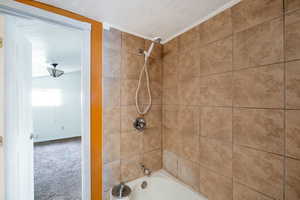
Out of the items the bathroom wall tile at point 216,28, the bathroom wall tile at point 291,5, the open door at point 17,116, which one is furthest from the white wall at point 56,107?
the bathroom wall tile at point 291,5

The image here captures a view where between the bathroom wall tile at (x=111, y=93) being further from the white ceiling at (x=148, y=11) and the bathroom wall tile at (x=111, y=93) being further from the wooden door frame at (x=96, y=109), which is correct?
the white ceiling at (x=148, y=11)

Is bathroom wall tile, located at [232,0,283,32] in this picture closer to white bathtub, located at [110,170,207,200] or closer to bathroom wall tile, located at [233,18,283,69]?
bathroom wall tile, located at [233,18,283,69]

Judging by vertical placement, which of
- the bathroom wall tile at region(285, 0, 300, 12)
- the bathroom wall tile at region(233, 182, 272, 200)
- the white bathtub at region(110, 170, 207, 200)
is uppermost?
the bathroom wall tile at region(285, 0, 300, 12)

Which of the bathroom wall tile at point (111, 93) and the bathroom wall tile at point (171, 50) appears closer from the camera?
the bathroom wall tile at point (111, 93)

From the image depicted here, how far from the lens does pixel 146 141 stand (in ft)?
4.78

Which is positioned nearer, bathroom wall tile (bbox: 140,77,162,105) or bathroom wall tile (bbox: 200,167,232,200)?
bathroom wall tile (bbox: 200,167,232,200)

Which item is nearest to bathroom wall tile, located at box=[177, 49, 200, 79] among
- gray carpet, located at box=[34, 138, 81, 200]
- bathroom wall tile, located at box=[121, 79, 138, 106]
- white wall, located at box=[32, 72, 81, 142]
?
bathroom wall tile, located at box=[121, 79, 138, 106]

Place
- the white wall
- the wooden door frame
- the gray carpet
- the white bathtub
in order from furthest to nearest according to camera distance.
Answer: the white wall < the gray carpet < the white bathtub < the wooden door frame

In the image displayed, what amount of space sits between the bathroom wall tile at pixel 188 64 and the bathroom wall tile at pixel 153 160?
0.95 metres

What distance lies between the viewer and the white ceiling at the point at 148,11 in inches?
37.8

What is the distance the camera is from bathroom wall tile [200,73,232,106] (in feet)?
3.13

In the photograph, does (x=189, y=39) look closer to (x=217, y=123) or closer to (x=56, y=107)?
(x=217, y=123)

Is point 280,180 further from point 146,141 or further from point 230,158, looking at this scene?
point 146,141

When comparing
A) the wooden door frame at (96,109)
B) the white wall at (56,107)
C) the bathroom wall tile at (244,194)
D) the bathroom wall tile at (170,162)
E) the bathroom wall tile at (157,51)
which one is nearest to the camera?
the bathroom wall tile at (244,194)
